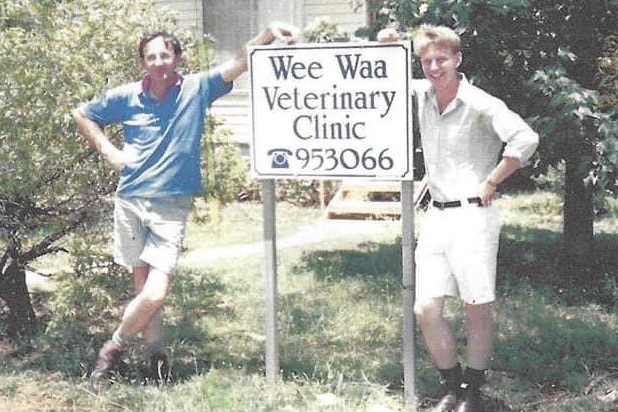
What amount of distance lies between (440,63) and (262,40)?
3.25 feet

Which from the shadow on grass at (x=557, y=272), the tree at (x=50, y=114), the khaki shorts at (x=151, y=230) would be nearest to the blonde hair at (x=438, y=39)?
the khaki shorts at (x=151, y=230)

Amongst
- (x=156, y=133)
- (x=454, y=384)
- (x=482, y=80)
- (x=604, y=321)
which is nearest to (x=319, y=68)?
(x=156, y=133)

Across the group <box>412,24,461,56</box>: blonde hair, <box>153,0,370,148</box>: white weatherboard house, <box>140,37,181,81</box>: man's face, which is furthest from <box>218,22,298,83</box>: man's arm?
<box>153,0,370,148</box>: white weatherboard house

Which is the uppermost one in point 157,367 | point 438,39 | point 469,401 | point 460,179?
point 438,39

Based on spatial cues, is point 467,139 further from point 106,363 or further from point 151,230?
point 106,363

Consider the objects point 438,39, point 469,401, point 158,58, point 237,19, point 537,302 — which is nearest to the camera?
point 438,39

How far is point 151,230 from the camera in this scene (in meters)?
4.68

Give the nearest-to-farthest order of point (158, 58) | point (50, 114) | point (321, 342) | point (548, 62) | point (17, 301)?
point (158, 58)
point (50, 114)
point (321, 342)
point (17, 301)
point (548, 62)

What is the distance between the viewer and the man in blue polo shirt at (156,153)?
15.1 feet

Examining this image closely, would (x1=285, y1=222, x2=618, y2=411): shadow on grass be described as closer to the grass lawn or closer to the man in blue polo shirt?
the grass lawn

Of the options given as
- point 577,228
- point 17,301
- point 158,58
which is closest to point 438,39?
point 158,58

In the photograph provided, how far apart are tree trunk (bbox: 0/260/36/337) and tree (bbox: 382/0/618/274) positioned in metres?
3.18

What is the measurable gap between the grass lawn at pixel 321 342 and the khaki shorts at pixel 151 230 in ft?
2.20

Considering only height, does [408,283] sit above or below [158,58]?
below
